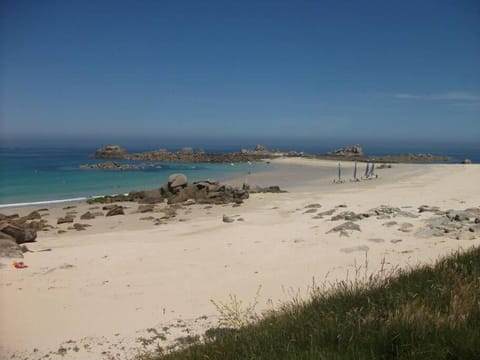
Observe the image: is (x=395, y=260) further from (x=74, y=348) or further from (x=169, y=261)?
(x=74, y=348)

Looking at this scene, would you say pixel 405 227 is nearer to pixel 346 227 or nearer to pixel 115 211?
pixel 346 227

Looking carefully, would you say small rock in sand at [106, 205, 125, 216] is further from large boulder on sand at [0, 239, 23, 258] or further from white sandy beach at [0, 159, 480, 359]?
large boulder on sand at [0, 239, 23, 258]

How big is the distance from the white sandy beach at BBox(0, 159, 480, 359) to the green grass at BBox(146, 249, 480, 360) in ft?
8.48

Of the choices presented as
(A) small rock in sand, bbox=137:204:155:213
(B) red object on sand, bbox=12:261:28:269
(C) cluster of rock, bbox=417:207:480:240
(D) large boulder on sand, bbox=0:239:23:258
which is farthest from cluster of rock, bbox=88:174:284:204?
(B) red object on sand, bbox=12:261:28:269

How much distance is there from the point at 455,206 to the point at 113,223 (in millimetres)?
16095

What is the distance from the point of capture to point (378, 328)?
11.0ft

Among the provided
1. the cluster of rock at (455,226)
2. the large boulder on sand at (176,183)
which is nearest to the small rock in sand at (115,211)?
the large boulder on sand at (176,183)

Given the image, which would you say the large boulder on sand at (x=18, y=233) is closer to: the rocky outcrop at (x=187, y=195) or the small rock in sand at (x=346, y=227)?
the rocky outcrop at (x=187, y=195)

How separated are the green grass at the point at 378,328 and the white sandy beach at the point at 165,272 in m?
2.58

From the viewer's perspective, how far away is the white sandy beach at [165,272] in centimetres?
642

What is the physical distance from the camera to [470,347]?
282 centimetres

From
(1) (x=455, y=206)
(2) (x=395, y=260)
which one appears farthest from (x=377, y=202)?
(2) (x=395, y=260)

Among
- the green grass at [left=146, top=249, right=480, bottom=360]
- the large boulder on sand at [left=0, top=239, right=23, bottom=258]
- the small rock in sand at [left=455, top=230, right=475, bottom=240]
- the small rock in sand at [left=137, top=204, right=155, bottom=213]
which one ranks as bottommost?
the small rock in sand at [left=137, top=204, right=155, bottom=213]

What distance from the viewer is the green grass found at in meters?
2.96
